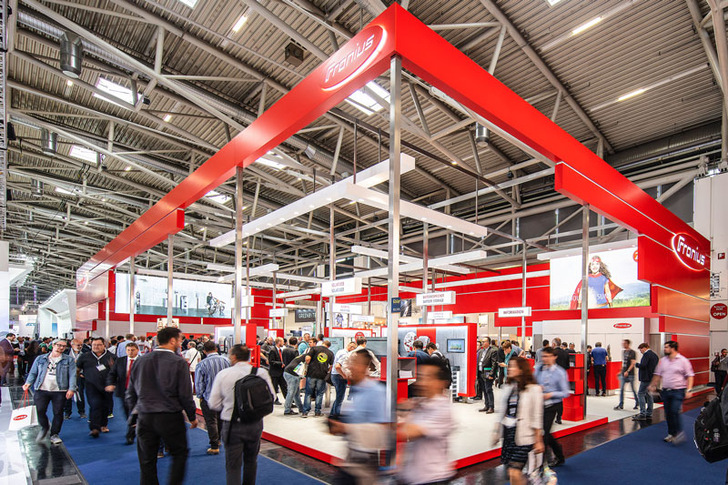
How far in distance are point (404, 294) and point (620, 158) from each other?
14.0 m

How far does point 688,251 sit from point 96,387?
38.5ft

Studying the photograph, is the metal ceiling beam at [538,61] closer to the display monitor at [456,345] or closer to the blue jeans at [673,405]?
the display monitor at [456,345]

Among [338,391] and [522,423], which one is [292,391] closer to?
[338,391]

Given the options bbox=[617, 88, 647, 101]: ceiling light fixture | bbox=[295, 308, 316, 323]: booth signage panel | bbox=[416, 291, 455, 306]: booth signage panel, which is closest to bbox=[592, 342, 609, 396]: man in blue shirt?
bbox=[416, 291, 455, 306]: booth signage panel

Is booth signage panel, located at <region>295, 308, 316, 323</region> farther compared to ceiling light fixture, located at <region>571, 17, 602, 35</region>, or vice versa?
booth signage panel, located at <region>295, 308, 316, 323</region>

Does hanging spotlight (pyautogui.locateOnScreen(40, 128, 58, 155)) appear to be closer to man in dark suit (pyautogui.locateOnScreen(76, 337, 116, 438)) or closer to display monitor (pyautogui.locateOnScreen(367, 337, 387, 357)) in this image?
man in dark suit (pyautogui.locateOnScreen(76, 337, 116, 438))

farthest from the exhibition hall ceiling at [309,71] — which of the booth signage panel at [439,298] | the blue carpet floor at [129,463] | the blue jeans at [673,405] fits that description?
the blue jeans at [673,405]

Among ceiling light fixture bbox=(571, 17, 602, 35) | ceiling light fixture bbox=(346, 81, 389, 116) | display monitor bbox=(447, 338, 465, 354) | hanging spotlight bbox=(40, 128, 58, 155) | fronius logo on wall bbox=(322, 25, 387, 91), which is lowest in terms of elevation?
display monitor bbox=(447, 338, 465, 354)

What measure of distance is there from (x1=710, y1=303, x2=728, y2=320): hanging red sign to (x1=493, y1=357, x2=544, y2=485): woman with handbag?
12376 mm

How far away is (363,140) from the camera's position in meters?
11.4

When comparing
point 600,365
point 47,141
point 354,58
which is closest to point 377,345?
point 600,365

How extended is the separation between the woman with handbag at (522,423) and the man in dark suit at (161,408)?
2.30 meters

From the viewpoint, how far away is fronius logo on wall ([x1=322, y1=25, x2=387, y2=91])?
4102 millimetres

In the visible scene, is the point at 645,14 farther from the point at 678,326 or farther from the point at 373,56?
the point at 678,326
